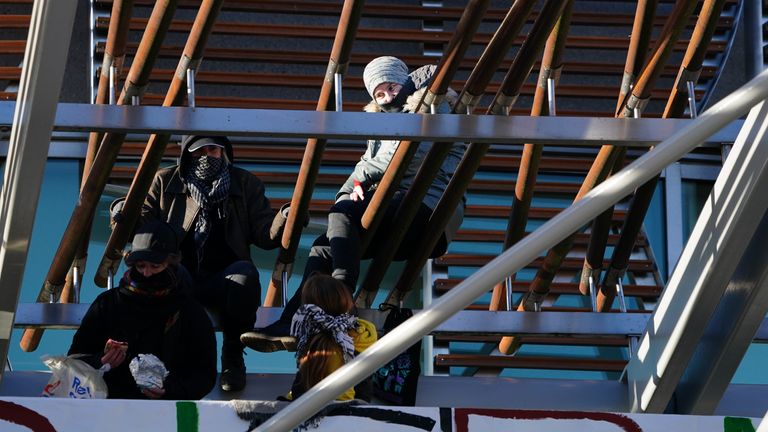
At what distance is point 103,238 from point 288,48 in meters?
1.27

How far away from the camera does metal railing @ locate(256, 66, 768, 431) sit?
9.79ft

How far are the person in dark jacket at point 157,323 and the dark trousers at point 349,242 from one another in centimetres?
36

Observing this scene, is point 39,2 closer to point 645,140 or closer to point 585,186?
point 645,140

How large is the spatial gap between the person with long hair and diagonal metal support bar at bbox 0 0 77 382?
2.40 ft

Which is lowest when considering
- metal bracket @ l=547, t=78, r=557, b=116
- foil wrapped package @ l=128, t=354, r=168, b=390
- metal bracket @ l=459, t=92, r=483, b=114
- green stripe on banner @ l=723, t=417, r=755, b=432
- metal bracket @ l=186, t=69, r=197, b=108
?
green stripe on banner @ l=723, t=417, r=755, b=432

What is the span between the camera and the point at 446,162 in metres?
4.88

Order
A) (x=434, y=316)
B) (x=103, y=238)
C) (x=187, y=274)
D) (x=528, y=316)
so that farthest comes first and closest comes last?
(x=103, y=238) < (x=528, y=316) < (x=187, y=274) < (x=434, y=316)

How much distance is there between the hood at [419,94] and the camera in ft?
15.3

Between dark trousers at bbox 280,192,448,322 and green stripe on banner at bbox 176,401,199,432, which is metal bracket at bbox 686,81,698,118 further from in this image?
green stripe on banner at bbox 176,401,199,432

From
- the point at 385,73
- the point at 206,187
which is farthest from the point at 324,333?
the point at 385,73

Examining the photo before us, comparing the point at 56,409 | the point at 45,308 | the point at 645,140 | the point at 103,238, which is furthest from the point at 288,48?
the point at 56,409

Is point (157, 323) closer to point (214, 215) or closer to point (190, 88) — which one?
point (214, 215)

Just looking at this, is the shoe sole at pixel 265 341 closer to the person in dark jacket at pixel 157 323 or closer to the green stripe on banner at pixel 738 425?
the person in dark jacket at pixel 157 323

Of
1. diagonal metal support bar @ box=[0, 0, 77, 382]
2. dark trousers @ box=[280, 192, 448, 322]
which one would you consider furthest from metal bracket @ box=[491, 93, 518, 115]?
diagonal metal support bar @ box=[0, 0, 77, 382]
